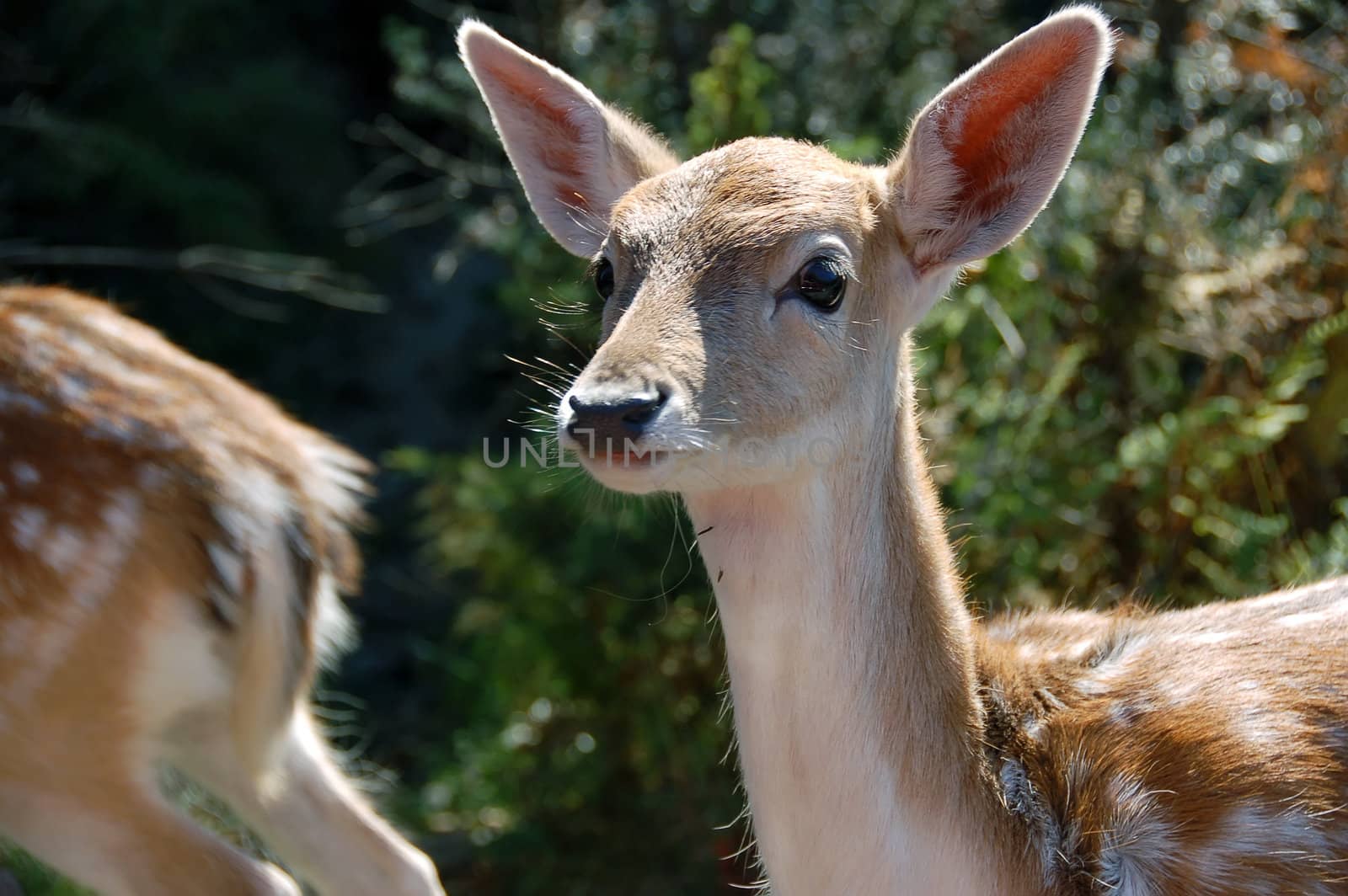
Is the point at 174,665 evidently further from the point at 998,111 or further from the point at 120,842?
the point at 998,111

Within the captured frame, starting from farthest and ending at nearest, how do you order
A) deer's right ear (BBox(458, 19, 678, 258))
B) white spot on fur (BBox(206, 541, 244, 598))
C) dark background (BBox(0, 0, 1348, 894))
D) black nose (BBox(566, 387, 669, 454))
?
dark background (BBox(0, 0, 1348, 894)) → white spot on fur (BBox(206, 541, 244, 598)) → deer's right ear (BBox(458, 19, 678, 258)) → black nose (BBox(566, 387, 669, 454))

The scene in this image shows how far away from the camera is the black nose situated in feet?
7.66

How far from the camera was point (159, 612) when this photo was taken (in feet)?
11.4

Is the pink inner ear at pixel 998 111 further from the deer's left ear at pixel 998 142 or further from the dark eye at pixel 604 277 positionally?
the dark eye at pixel 604 277

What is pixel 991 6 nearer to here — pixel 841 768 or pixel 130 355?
pixel 130 355

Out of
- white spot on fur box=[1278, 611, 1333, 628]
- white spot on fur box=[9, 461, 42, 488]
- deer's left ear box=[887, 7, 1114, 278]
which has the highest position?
deer's left ear box=[887, 7, 1114, 278]

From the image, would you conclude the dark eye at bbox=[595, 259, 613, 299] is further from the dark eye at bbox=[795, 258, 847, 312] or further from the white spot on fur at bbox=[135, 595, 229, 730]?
the white spot on fur at bbox=[135, 595, 229, 730]

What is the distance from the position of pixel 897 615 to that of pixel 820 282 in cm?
65

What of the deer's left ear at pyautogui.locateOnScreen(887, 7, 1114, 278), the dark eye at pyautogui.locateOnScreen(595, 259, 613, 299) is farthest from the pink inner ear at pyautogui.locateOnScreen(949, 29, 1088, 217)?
the dark eye at pyautogui.locateOnScreen(595, 259, 613, 299)

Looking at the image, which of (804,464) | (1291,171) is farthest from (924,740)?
(1291,171)

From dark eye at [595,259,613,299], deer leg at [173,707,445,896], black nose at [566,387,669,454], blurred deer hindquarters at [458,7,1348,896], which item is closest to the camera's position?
black nose at [566,387,669,454]

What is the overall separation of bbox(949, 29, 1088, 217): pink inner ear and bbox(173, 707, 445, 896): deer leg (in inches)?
89.6

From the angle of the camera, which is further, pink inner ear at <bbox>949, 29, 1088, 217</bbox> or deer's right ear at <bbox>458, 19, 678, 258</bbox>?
deer's right ear at <bbox>458, 19, 678, 258</bbox>

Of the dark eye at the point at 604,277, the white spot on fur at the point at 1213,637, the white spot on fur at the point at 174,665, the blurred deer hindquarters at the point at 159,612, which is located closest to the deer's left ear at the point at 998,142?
the dark eye at the point at 604,277
